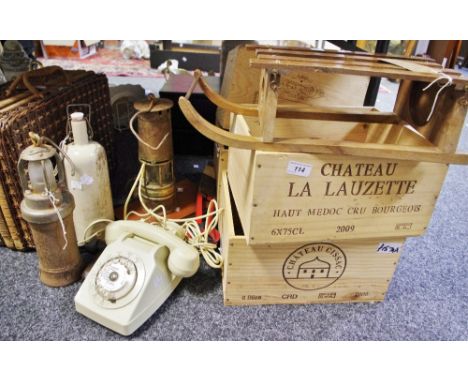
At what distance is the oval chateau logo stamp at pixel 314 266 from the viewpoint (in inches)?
31.7

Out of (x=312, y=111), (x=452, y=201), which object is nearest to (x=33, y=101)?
(x=312, y=111)

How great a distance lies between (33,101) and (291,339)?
2.69 feet

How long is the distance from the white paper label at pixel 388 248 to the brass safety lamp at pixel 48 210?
68cm

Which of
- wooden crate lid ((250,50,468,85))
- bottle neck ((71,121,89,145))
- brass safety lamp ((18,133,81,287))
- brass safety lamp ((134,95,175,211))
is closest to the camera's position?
wooden crate lid ((250,50,468,85))

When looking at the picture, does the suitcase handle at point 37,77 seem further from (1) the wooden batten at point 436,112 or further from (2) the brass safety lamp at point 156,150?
(1) the wooden batten at point 436,112

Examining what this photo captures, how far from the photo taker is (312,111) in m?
0.80

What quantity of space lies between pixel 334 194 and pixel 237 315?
36 centimetres

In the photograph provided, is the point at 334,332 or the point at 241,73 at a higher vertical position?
the point at 241,73

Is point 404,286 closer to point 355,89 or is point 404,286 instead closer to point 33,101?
point 355,89

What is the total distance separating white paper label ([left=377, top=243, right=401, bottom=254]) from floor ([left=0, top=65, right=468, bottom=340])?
0.15 meters

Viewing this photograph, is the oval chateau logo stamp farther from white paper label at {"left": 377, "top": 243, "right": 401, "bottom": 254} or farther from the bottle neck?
the bottle neck

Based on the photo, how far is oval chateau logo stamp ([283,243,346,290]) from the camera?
0.81 meters

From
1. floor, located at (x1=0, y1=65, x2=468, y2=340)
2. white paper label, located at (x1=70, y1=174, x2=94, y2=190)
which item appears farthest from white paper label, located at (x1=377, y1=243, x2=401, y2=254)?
white paper label, located at (x1=70, y1=174, x2=94, y2=190)

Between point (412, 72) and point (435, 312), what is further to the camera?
point (435, 312)
